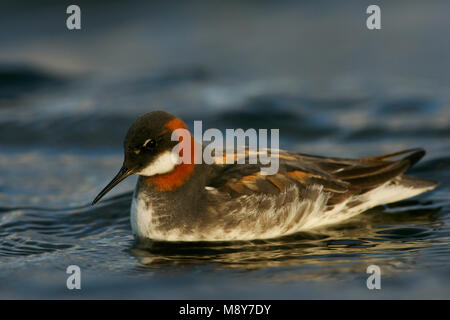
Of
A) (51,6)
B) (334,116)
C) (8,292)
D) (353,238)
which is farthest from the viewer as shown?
(51,6)

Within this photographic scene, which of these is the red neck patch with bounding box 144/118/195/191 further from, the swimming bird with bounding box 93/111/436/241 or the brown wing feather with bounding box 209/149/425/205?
the brown wing feather with bounding box 209/149/425/205

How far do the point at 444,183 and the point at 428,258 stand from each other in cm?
285

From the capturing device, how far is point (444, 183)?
10.5 m

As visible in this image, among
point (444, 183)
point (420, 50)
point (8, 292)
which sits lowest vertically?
point (8, 292)

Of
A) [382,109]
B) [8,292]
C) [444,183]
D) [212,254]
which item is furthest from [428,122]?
[8,292]

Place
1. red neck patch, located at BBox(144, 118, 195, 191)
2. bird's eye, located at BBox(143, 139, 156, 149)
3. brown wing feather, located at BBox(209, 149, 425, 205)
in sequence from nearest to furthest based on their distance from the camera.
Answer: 1. bird's eye, located at BBox(143, 139, 156, 149)
2. red neck patch, located at BBox(144, 118, 195, 191)
3. brown wing feather, located at BBox(209, 149, 425, 205)

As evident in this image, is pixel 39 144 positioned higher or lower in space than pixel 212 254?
higher

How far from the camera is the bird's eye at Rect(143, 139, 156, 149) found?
322 inches

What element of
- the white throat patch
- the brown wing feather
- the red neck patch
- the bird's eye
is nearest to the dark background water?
the brown wing feather

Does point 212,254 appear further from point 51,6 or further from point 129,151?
point 51,6

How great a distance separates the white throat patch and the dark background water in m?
0.87

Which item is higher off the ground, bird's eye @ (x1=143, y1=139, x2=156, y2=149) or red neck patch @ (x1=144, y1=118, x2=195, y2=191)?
bird's eye @ (x1=143, y1=139, x2=156, y2=149)

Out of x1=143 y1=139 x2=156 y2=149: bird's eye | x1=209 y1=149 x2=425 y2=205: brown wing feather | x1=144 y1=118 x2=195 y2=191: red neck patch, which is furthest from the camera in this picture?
x1=209 y1=149 x2=425 y2=205: brown wing feather

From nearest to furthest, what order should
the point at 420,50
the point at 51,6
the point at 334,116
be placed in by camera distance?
the point at 334,116 < the point at 420,50 < the point at 51,6
